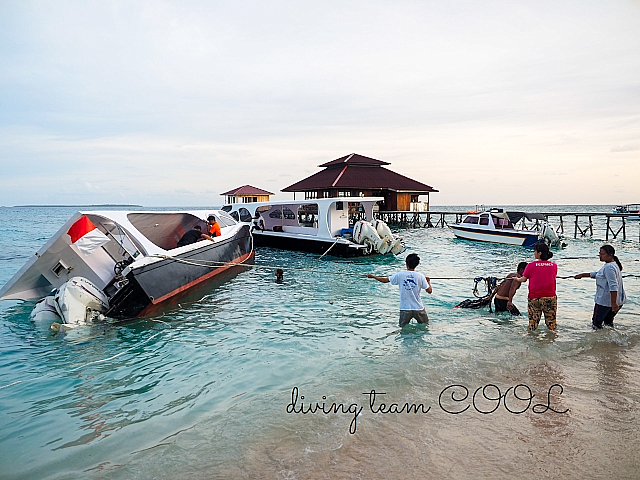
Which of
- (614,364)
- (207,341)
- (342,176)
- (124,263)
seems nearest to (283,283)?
(124,263)

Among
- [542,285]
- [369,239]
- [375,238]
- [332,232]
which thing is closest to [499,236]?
[375,238]

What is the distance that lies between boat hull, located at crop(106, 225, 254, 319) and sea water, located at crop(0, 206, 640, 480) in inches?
12.9

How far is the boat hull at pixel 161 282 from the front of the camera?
8562 mm

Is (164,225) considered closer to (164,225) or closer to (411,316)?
(164,225)

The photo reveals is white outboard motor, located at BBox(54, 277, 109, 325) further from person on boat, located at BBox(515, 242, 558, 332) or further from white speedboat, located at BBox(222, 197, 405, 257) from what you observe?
white speedboat, located at BBox(222, 197, 405, 257)

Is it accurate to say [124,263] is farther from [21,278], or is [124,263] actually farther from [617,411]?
[617,411]

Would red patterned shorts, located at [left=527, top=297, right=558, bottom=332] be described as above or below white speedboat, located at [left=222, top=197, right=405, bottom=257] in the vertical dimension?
below

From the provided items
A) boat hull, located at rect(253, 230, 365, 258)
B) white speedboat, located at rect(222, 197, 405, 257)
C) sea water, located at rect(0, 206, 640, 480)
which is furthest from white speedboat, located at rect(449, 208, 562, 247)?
sea water, located at rect(0, 206, 640, 480)

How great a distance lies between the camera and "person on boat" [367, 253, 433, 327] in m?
6.79

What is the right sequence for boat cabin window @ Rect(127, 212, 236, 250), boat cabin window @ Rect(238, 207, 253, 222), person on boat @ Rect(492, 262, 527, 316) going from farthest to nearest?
boat cabin window @ Rect(238, 207, 253, 222), boat cabin window @ Rect(127, 212, 236, 250), person on boat @ Rect(492, 262, 527, 316)

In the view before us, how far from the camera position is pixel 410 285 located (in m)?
6.91

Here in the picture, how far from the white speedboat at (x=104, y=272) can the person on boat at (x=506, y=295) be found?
6.35 metres

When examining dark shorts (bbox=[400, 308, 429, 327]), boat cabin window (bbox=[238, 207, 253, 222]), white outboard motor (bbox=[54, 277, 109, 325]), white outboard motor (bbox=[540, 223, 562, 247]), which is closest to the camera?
dark shorts (bbox=[400, 308, 429, 327])

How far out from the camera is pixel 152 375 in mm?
5953
